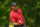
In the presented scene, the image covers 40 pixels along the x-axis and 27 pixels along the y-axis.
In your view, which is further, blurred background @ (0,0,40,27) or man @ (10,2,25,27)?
blurred background @ (0,0,40,27)

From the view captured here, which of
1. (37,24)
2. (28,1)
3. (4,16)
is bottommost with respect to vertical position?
(37,24)

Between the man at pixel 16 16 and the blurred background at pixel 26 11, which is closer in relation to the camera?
the man at pixel 16 16

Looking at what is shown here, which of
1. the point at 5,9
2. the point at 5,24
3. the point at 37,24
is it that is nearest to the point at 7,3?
the point at 5,9

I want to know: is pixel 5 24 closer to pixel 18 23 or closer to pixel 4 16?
pixel 4 16

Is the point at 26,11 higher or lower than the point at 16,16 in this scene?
lower

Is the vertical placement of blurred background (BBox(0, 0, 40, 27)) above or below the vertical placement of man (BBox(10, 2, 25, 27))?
below

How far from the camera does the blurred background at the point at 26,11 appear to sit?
6.35m

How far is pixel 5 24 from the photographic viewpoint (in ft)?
23.3

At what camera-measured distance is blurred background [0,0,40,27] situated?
6.35 metres

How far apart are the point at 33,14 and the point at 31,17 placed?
0.58ft

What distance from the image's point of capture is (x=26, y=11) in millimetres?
6668

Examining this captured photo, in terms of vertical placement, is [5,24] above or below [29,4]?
below

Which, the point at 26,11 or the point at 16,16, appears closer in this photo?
the point at 16,16

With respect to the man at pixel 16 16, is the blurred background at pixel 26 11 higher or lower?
lower
